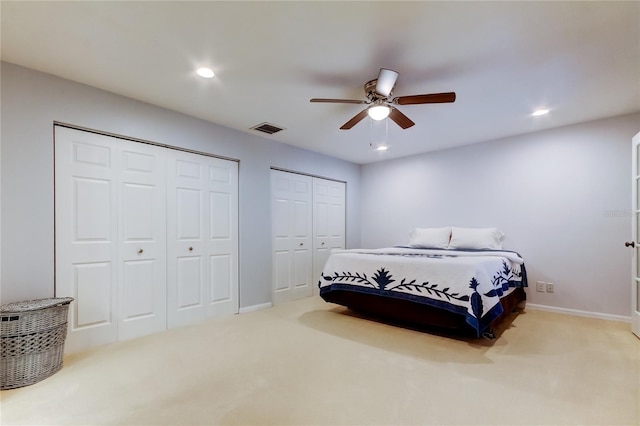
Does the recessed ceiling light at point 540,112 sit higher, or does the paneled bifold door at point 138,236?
the recessed ceiling light at point 540,112

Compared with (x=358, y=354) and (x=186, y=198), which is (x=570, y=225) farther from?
(x=186, y=198)

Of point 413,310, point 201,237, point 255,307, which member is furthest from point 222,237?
point 413,310

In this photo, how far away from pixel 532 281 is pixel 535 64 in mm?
2803

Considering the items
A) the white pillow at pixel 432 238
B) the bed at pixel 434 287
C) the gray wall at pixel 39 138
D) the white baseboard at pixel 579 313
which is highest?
the gray wall at pixel 39 138

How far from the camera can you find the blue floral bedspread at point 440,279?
2.59 m

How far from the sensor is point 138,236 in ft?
9.66

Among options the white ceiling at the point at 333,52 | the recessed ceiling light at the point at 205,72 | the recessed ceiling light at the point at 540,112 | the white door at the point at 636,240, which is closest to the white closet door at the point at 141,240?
the white ceiling at the point at 333,52

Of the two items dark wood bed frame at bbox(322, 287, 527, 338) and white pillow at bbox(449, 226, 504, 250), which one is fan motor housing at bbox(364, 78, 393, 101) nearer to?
dark wood bed frame at bbox(322, 287, 527, 338)

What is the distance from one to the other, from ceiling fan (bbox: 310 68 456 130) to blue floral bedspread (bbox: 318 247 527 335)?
1.41 metres

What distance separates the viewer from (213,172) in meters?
3.58

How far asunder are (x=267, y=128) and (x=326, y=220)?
195 cm

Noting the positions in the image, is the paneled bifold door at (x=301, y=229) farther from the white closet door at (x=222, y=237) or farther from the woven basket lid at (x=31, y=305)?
the woven basket lid at (x=31, y=305)

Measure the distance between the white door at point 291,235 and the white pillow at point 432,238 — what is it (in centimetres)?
167

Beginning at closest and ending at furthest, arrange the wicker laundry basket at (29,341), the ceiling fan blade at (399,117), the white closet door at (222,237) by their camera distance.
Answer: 1. the wicker laundry basket at (29,341)
2. the ceiling fan blade at (399,117)
3. the white closet door at (222,237)
